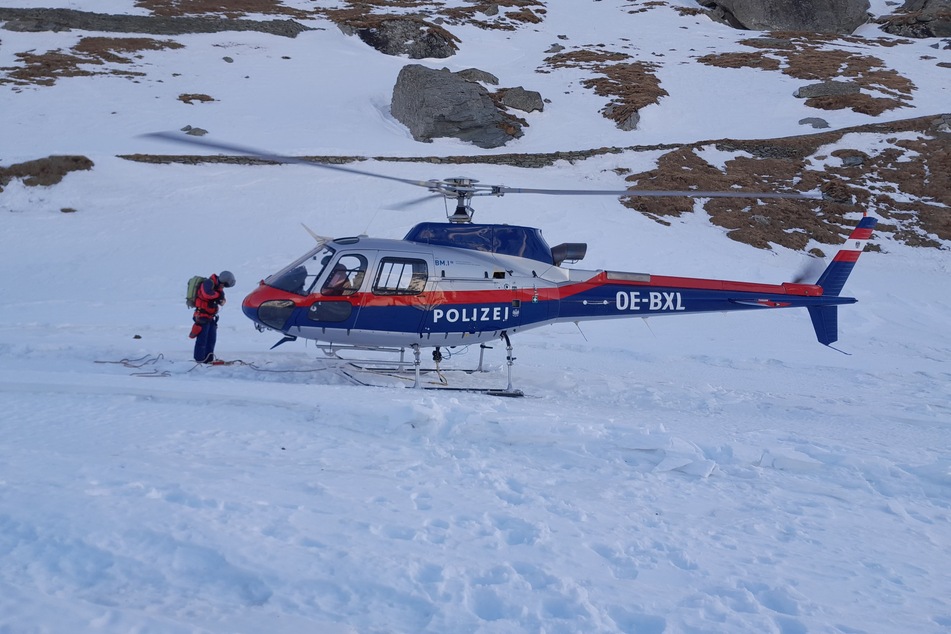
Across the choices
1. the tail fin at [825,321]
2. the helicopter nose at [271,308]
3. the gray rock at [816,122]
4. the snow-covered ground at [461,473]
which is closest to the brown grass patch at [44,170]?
the snow-covered ground at [461,473]

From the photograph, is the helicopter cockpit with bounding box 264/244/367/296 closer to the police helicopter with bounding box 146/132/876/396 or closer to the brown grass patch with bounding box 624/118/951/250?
the police helicopter with bounding box 146/132/876/396

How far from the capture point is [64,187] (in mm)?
19516

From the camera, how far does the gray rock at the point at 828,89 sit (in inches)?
1267

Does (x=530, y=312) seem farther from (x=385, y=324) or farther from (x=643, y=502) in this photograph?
(x=643, y=502)

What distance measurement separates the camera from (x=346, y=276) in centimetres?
893

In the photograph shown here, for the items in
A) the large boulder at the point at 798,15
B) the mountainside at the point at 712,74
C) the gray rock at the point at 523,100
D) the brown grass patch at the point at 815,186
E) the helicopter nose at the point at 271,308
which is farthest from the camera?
the large boulder at the point at 798,15

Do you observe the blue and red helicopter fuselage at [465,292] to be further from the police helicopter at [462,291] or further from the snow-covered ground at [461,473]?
the snow-covered ground at [461,473]

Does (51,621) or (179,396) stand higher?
(51,621)

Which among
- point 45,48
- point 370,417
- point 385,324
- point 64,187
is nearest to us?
point 370,417

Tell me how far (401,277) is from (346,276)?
73 cm

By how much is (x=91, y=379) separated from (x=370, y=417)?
11.3 feet

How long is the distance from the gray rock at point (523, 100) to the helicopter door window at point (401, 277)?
24.4 meters

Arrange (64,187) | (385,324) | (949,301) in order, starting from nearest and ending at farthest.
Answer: (385,324)
(949,301)
(64,187)

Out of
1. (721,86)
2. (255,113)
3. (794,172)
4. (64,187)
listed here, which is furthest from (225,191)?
(721,86)
